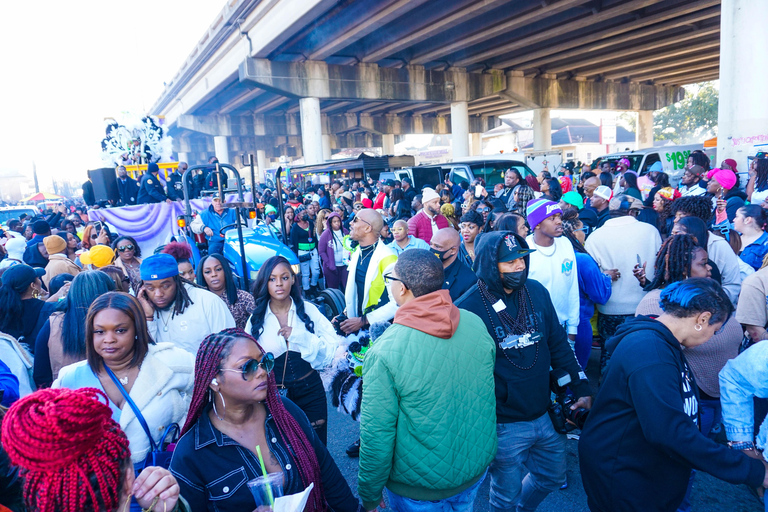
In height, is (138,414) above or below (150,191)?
below

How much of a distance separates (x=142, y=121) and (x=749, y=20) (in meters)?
17.2

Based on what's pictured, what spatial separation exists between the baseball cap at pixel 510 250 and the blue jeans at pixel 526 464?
3.13ft

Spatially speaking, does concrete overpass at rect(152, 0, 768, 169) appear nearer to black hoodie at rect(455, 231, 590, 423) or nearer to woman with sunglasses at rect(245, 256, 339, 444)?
black hoodie at rect(455, 231, 590, 423)

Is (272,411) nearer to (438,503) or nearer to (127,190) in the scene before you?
(438,503)

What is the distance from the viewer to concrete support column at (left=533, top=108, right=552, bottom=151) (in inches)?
1246

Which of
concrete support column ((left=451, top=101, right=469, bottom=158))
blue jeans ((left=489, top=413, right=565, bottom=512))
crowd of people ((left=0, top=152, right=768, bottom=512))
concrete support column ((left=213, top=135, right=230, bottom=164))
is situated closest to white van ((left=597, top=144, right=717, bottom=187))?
crowd of people ((left=0, top=152, right=768, bottom=512))

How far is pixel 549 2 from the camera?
1745 cm

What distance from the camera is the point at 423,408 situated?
2188mm

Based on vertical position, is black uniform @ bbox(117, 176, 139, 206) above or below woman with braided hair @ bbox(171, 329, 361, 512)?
above

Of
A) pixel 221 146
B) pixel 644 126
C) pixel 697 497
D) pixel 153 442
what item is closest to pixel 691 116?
pixel 644 126

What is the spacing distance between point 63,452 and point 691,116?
6640cm

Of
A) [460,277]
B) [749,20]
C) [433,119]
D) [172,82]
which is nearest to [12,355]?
[460,277]

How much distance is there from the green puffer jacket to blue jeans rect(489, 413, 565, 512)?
41cm

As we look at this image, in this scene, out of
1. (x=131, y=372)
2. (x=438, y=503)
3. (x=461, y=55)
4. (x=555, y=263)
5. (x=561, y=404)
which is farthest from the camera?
(x=461, y=55)
